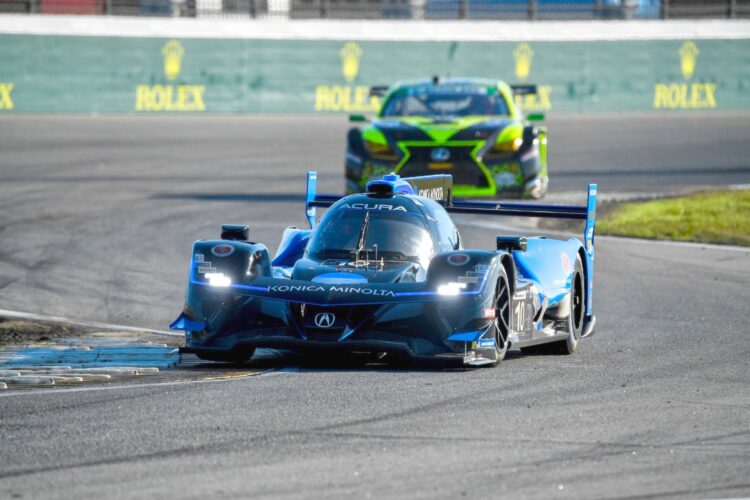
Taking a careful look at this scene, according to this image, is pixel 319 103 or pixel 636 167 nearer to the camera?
pixel 636 167

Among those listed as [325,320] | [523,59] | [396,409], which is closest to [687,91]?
[523,59]

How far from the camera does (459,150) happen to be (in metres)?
18.1

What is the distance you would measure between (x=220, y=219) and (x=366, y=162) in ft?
6.71

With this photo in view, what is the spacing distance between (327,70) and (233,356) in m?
24.1

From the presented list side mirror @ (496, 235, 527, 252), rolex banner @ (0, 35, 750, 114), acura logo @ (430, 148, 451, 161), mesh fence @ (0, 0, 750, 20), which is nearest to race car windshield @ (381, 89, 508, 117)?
acura logo @ (430, 148, 451, 161)

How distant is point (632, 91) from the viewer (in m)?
34.2

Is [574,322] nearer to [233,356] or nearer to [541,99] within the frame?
[233,356]

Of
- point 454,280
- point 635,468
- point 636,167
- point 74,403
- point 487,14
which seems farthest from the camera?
point 487,14

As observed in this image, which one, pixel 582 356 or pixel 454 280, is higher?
pixel 454 280

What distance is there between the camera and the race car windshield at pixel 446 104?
63.9 feet

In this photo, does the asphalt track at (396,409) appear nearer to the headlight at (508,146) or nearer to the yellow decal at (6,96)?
the headlight at (508,146)

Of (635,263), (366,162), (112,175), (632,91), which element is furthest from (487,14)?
(635,263)

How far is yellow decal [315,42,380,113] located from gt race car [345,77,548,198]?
1355 cm

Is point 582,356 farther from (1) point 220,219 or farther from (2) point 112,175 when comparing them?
(2) point 112,175
